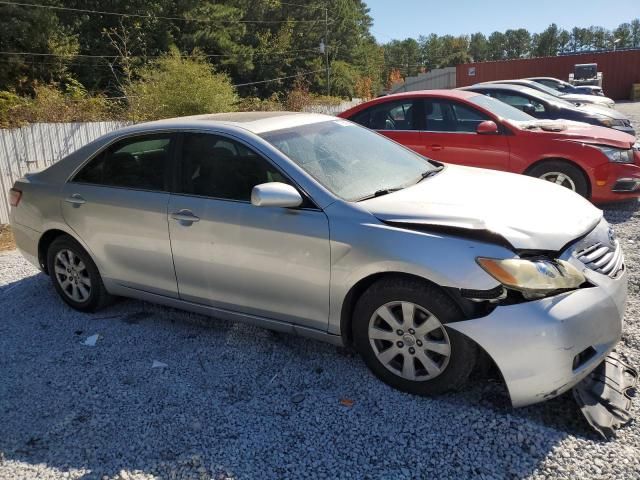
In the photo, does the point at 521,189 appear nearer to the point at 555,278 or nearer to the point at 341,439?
the point at 555,278

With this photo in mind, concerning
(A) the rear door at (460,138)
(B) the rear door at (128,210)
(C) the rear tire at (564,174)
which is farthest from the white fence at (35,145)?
(C) the rear tire at (564,174)

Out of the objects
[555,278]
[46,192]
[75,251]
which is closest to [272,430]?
[555,278]

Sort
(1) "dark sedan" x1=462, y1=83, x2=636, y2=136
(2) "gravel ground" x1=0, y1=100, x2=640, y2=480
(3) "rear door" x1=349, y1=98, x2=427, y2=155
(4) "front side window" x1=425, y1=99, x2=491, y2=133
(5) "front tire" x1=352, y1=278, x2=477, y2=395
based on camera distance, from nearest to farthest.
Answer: (2) "gravel ground" x1=0, y1=100, x2=640, y2=480, (5) "front tire" x1=352, y1=278, x2=477, y2=395, (4) "front side window" x1=425, y1=99, x2=491, y2=133, (3) "rear door" x1=349, y1=98, x2=427, y2=155, (1) "dark sedan" x1=462, y1=83, x2=636, y2=136

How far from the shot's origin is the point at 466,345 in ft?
9.00

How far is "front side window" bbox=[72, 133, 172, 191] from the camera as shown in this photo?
387 centimetres

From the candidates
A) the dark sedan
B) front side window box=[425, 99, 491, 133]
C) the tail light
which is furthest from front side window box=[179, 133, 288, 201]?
the dark sedan

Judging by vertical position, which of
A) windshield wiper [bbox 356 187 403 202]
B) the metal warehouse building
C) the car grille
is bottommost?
the car grille

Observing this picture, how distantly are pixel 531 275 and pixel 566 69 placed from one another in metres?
41.6

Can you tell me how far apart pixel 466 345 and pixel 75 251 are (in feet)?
10.7

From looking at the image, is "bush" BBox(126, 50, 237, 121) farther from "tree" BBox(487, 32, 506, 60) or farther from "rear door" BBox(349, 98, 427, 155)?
"tree" BBox(487, 32, 506, 60)

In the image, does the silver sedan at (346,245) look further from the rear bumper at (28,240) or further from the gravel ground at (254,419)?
the gravel ground at (254,419)

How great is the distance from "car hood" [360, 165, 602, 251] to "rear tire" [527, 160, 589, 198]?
305 centimetres

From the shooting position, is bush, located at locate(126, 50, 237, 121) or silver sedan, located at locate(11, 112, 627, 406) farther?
bush, located at locate(126, 50, 237, 121)

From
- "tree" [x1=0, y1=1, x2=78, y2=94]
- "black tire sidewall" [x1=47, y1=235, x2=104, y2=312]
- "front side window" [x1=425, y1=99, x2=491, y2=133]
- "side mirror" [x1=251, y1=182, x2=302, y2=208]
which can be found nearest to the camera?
"side mirror" [x1=251, y1=182, x2=302, y2=208]
